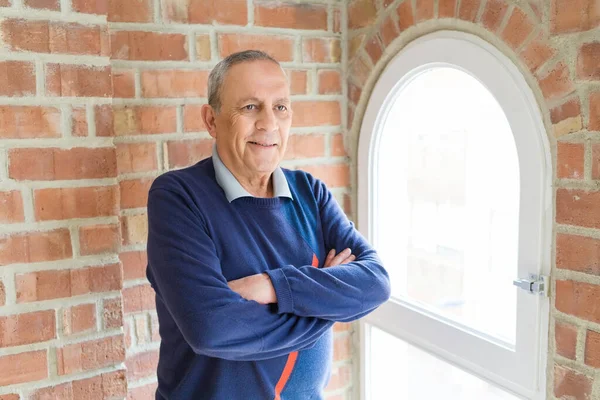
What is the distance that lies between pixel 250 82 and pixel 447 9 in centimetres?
71

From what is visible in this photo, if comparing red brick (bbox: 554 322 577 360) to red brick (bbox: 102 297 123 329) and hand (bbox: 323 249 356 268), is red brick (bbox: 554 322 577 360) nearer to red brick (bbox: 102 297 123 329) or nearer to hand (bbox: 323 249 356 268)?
hand (bbox: 323 249 356 268)

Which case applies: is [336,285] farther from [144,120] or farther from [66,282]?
[144,120]

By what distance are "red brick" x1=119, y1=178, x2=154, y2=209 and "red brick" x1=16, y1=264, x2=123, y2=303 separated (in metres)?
0.33

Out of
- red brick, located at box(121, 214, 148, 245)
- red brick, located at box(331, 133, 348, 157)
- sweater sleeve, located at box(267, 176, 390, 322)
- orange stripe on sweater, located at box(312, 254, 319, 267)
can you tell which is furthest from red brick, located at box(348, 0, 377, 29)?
red brick, located at box(121, 214, 148, 245)

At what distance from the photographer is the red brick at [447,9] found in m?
1.75

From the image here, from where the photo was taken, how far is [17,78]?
4.65ft

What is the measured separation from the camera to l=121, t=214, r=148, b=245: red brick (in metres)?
1.84

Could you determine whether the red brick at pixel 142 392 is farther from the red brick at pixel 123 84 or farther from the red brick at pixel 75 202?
the red brick at pixel 123 84

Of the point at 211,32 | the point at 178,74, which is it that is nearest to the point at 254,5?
the point at 211,32

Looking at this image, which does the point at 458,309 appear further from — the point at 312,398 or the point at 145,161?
the point at 145,161

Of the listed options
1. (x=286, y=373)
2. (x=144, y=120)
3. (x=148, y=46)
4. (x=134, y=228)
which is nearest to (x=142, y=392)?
(x=134, y=228)

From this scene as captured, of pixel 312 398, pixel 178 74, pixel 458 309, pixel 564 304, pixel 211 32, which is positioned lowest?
pixel 312 398

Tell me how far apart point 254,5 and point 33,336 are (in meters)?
1.32

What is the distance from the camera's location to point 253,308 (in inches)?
52.7
